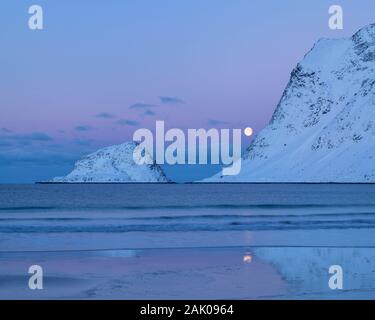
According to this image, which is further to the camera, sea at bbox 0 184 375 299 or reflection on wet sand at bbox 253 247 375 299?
sea at bbox 0 184 375 299

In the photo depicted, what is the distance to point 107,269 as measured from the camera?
1803 cm

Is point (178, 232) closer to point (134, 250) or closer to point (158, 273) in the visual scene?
point (134, 250)

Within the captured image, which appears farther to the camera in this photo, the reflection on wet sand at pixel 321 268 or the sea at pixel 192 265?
the sea at pixel 192 265

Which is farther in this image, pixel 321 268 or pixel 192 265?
pixel 192 265

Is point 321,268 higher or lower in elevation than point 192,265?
lower

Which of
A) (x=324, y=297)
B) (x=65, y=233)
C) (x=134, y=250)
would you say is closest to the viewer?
(x=324, y=297)
